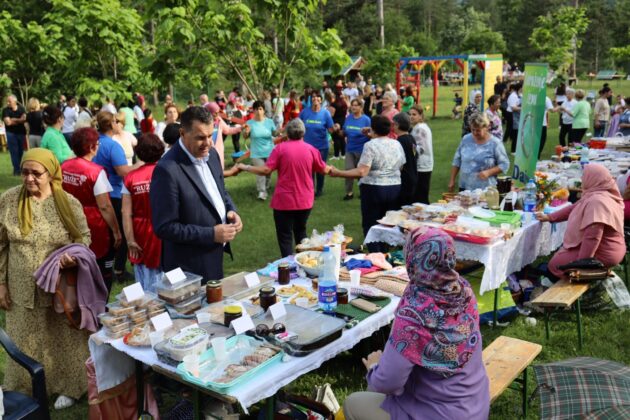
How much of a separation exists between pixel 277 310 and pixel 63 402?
1890 mm

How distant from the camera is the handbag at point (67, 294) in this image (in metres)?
3.63

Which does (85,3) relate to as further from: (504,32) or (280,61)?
(504,32)

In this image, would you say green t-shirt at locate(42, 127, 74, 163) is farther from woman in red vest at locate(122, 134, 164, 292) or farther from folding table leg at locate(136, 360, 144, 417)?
folding table leg at locate(136, 360, 144, 417)

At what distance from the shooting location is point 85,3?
9.24 metres

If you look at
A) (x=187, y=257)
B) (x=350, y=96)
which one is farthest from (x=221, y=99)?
(x=187, y=257)

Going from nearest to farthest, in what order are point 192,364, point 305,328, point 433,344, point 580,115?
point 433,344 → point 192,364 → point 305,328 → point 580,115

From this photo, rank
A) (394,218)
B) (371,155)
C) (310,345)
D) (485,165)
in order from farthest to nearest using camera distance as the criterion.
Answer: (485,165) < (371,155) < (394,218) < (310,345)

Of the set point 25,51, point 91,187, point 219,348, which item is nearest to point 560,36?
point 25,51

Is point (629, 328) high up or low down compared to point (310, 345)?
down

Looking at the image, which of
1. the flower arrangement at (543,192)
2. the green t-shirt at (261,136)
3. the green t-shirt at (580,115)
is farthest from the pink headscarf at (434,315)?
the green t-shirt at (580,115)

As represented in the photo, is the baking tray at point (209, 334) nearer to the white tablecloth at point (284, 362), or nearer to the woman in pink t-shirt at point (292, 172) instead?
the white tablecloth at point (284, 362)

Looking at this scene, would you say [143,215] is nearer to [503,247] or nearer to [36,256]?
[36,256]

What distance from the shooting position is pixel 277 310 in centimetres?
312

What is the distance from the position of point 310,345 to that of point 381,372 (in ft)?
1.69
